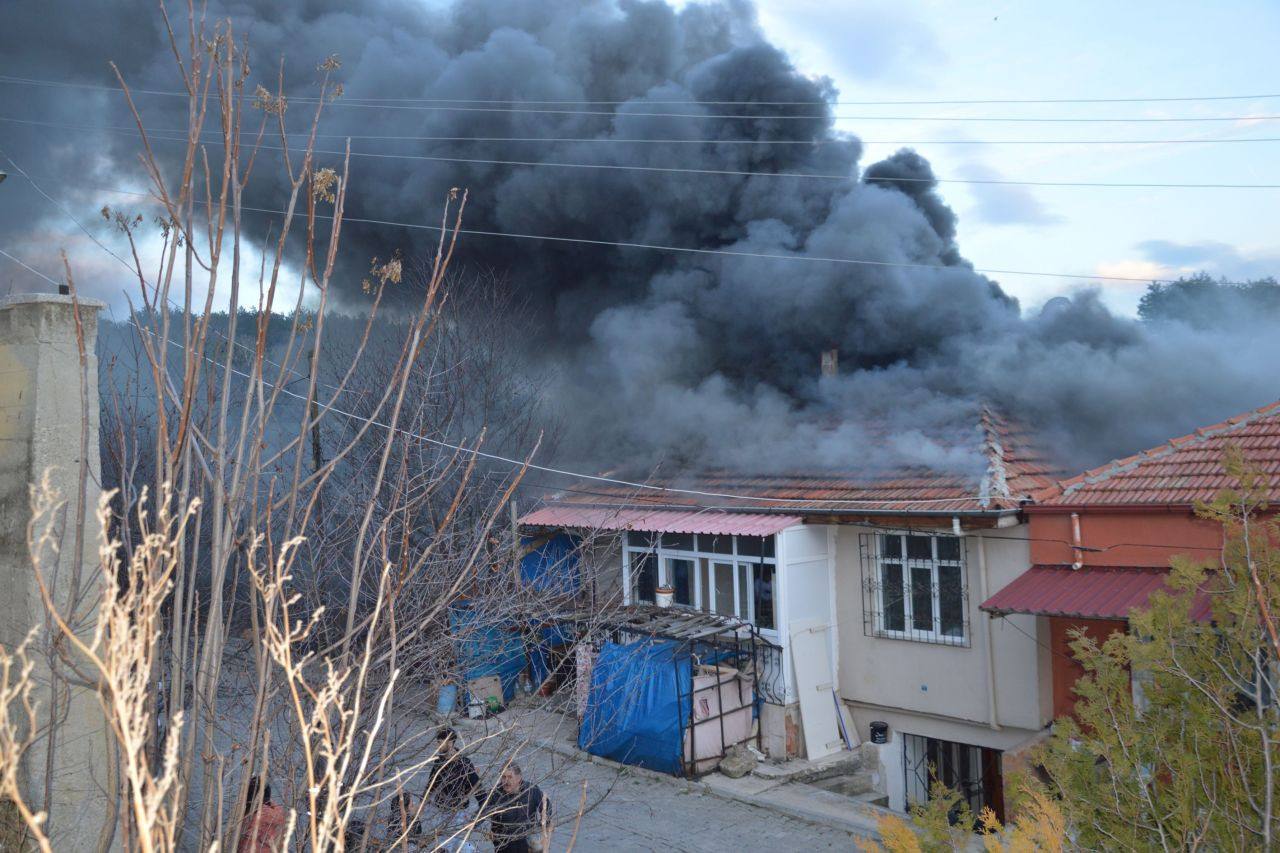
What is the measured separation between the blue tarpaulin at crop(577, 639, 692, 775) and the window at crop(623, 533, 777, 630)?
1223mm

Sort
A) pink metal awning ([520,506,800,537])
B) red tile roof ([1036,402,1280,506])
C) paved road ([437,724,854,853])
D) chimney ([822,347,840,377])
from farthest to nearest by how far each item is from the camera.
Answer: chimney ([822,347,840,377])
pink metal awning ([520,506,800,537])
red tile roof ([1036,402,1280,506])
paved road ([437,724,854,853])

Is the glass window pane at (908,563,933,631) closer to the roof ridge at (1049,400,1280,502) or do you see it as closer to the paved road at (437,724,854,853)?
the roof ridge at (1049,400,1280,502)

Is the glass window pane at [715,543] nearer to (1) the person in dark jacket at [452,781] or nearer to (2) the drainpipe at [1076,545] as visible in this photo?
(2) the drainpipe at [1076,545]

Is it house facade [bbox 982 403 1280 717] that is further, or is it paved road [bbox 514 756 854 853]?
house facade [bbox 982 403 1280 717]

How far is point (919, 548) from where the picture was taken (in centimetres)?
1170

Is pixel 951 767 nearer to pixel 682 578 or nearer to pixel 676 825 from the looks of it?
pixel 676 825

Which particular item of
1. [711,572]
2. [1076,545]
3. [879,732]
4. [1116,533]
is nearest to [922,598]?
[879,732]

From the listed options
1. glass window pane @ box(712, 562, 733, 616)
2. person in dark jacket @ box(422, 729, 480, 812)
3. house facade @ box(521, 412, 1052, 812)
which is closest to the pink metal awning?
house facade @ box(521, 412, 1052, 812)

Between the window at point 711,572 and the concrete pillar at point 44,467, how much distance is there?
8061mm

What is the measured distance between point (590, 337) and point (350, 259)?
4.77 metres

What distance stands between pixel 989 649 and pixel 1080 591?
5.40 ft

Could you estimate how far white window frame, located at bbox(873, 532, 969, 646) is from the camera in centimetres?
1120

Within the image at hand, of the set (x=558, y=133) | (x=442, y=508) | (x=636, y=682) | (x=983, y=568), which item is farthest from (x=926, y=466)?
(x=558, y=133)

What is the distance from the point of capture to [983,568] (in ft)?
35.8
